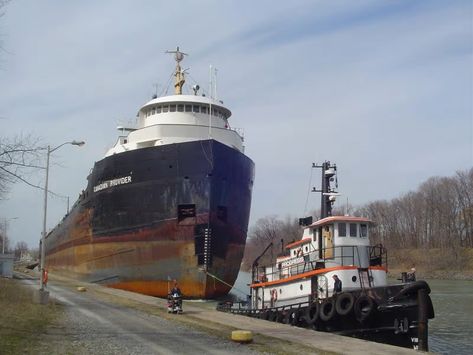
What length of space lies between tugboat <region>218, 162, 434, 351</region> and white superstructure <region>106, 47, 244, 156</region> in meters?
8.05

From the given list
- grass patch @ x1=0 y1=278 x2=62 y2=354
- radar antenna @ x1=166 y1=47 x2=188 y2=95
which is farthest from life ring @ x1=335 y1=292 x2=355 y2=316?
radar antenna @ x1=166 y1=47 x2=188 y2=95

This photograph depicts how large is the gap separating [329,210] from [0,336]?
597 inches

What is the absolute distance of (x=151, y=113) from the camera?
3012 cm

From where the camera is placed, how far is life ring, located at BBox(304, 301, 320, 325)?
54.3ft

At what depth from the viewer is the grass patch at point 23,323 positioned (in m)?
9.74

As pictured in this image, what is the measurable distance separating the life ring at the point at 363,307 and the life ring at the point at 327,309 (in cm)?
89

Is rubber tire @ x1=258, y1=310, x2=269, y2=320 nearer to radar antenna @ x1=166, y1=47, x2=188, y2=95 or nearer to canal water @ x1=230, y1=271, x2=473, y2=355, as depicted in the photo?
canal water @ x1=230, y1=271, x2=473, y2=355

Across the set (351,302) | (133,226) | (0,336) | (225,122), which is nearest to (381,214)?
(225,122)

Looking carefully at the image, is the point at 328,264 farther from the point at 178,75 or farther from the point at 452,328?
the point at 178,75

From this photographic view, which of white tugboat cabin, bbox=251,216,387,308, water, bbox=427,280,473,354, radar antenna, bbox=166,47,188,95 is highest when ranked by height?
radar antenna, bbox=166,47,188,95

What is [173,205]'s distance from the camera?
24.0m

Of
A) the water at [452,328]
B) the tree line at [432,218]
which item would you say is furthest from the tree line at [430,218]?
the water at [452,328]

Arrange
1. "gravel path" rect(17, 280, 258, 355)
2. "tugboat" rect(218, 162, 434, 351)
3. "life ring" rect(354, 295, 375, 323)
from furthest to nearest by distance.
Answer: "life ring" rect(354, 295, 375, 323) < "tugboat" rect(218, 162, 434, 351) < "gravel path" rect(17, 280, 258, 355)

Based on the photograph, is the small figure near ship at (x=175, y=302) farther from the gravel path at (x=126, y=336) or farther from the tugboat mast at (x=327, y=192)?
the tugboat mast at (x=327, y=192)
